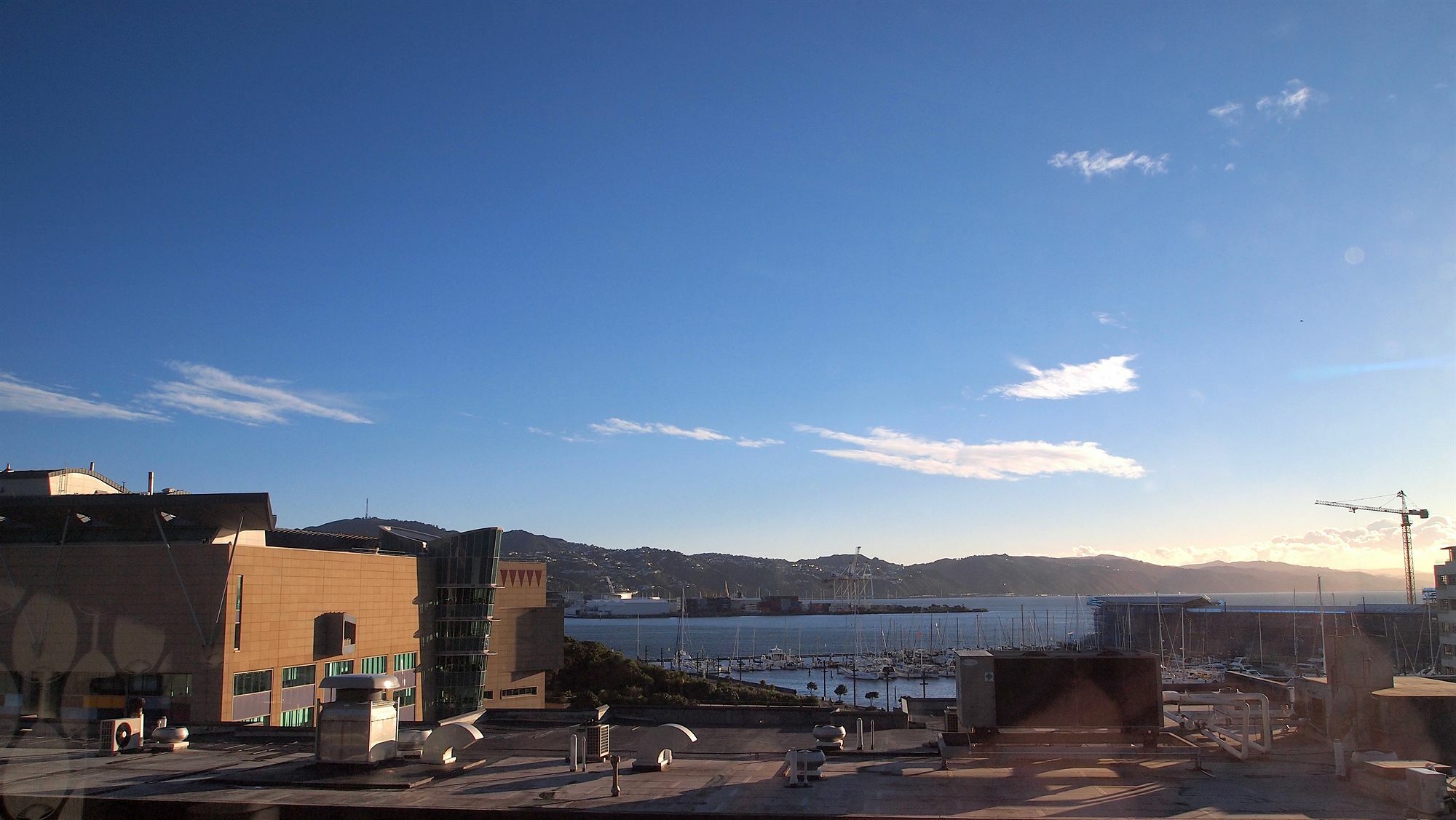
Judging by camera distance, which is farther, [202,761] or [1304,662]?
[1304,662]

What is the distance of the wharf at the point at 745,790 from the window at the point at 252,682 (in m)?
19.1

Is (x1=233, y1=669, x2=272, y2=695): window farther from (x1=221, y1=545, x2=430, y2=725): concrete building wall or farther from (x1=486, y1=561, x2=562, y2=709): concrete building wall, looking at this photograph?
(x1=486, y1=561, x2=562, y2=709): concrete building wall

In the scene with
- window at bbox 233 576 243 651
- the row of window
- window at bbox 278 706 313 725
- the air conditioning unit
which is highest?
window at bbox 233 576 243 651

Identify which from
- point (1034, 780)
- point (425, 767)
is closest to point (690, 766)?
point (425, 767)

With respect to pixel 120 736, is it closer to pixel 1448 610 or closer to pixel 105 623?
pixel 105 623

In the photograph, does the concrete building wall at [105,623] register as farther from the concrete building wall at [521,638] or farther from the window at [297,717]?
the concrete building wall at [521,638]

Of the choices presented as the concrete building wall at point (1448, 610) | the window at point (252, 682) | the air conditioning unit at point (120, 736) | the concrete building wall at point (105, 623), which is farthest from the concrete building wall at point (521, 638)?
the concrete building wall at point (1448, 610)

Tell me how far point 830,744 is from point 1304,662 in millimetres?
147305

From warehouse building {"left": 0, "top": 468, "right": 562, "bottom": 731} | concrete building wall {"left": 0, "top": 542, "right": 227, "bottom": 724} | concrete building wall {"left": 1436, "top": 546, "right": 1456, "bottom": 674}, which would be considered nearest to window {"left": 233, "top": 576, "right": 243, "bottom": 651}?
warehouse building {"left": 0, "top": 468, "right": 562, "bottom": 731}

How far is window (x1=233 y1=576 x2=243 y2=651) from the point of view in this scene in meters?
40.0

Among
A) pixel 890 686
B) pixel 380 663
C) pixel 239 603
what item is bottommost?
pixel 890 686

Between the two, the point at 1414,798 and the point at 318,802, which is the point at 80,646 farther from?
the point at 1414,798

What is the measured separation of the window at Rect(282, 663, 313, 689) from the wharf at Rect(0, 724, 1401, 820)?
22.5 metres

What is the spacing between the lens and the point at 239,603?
1596 inches
